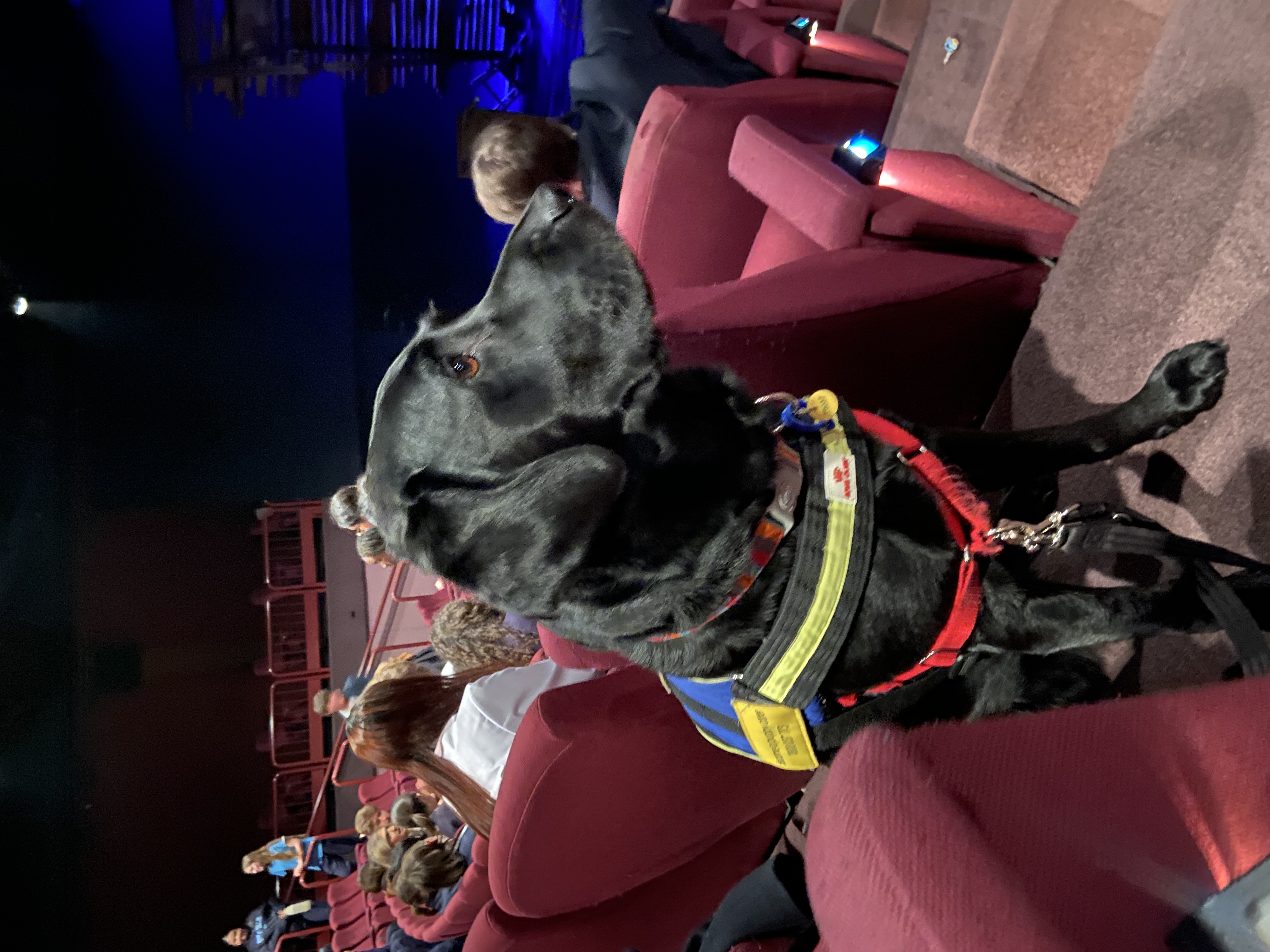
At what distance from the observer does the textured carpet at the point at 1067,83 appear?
1.58m

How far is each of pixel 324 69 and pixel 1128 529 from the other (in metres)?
3.74

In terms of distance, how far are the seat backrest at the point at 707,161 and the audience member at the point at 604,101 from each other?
409mm

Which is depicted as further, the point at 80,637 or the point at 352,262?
the point at 352,262

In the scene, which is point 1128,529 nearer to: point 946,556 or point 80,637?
point 946,556

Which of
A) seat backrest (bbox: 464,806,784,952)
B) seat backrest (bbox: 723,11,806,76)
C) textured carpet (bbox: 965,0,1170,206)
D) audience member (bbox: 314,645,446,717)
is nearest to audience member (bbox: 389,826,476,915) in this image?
audience member (bbox: 314,645,446,717)

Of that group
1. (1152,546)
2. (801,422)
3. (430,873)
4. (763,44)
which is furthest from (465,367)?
(763,44)

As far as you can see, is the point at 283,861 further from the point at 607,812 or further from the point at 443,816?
the point at 607,812

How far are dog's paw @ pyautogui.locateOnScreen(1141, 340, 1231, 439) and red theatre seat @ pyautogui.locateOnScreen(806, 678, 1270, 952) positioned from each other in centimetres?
69

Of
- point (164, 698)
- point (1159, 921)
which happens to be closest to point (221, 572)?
point (164, 698)

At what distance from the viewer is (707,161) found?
211 cm

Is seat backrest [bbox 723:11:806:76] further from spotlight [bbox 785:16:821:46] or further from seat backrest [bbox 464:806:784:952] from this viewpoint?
seat backrest [bbox 464:806:784:952]

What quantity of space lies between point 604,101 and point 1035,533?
2444 mm

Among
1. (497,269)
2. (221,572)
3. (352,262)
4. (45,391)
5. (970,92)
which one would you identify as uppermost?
(970,92)

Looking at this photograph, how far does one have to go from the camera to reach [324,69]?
3338 millimetres
